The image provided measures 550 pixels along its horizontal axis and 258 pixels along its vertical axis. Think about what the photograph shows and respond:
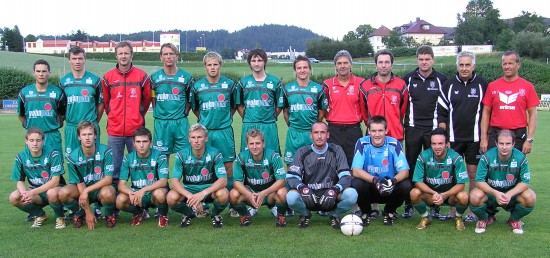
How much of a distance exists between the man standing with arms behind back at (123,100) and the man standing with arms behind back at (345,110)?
7.25 feet

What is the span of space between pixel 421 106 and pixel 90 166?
142 inches

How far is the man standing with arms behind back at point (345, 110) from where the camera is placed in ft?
20.2

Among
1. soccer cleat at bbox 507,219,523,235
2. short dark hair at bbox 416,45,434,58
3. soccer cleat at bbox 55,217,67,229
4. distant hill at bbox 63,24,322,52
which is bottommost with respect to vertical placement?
soccer cleat at bbox 55,217,67,229

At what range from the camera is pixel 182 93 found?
20.8 ft

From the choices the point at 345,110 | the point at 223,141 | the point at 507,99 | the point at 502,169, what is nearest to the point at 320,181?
the point at 345,110

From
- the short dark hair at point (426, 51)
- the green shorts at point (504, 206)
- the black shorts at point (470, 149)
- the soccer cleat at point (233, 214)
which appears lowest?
the soccer cleat at point (233, 214)

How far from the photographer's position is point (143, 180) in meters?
5.71

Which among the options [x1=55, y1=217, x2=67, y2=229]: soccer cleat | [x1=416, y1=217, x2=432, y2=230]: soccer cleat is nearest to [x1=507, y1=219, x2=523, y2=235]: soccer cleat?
Result: [x1=416, y1=217, x2=432, y2=230]: soccer cleat

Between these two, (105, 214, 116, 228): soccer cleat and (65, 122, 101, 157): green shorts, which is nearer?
(105, 214, 116, 228): soccer cleat

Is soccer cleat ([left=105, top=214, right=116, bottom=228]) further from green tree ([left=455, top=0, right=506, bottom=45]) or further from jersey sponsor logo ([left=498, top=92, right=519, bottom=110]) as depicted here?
green tree ([left=455, top=0, right=506, bottom=45])

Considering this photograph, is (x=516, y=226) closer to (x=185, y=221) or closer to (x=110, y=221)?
(x=185, y=221)

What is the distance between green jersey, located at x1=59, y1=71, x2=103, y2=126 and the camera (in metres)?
6.22

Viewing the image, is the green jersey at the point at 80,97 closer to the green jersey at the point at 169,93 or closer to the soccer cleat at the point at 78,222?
the green jersey at the point at 169,93

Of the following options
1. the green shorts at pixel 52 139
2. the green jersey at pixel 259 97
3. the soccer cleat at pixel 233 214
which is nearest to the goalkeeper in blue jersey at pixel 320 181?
the green jersey at pixel 259 97
